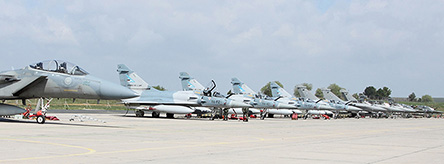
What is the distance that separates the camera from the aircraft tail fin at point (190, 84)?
42.3 metres

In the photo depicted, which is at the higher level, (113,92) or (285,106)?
(285,106)

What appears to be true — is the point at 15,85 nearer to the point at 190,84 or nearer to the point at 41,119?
the point at 41,119

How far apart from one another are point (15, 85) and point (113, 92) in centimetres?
423

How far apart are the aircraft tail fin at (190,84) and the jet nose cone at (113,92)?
23606 millimetres

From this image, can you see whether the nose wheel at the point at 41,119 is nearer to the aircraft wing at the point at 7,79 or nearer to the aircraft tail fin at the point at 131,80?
the aircraft wing at the point at 7,79

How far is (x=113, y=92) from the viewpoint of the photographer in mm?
18516

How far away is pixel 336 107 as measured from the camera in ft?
167

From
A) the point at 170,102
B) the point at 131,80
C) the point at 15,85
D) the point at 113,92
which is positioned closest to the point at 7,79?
the point at 15,85

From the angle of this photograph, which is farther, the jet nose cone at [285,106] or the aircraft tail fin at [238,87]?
the aircraft tail fin at [238,87]

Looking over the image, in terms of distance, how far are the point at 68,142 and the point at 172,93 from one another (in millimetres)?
24898

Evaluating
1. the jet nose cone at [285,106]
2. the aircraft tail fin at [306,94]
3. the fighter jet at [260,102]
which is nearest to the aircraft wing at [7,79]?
the fighter jet at [260,102]

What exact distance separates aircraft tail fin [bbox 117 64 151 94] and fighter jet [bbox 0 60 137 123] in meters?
19.1

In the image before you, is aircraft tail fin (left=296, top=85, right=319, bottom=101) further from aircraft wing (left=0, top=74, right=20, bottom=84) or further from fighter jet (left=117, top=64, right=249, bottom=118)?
aircraft wing (left=0, top=74, right=20, bottom=84)

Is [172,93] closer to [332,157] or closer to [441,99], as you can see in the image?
[332,157]
